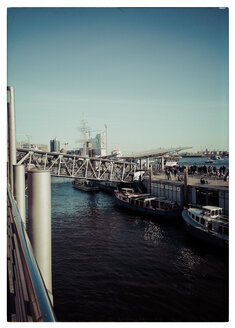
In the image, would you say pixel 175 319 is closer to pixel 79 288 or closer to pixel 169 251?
pixel 79 288

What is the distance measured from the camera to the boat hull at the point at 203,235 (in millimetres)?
11578

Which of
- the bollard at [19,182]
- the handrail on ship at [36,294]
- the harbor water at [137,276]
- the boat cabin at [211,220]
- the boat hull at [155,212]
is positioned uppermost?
the bollard at [19,182]

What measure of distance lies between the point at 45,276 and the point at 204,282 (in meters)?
7.74

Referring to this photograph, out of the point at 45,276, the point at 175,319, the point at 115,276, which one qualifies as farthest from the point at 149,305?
the point at 45,276

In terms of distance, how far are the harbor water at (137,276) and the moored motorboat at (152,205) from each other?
6.90 ft

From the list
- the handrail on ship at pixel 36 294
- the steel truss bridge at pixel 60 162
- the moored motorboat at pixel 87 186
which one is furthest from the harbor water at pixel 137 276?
the moored motorboat at pixel 87 186

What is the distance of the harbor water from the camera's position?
7.34 m

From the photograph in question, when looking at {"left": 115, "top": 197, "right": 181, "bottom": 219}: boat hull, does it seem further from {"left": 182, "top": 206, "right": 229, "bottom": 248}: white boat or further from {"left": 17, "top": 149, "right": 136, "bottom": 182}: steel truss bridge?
{"left": 17, "top": 149, "right": 136, "bottom": 182}: steel truss bridge

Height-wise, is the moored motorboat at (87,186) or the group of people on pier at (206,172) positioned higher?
the group of people on pier at (206,172)

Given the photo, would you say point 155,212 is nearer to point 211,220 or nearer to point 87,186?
point 211,220

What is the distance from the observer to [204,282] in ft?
29.1

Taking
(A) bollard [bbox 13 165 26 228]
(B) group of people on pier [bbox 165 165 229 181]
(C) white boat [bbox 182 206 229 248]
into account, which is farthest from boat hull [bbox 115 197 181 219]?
(A) bollard [bbox 13 165 26 228]

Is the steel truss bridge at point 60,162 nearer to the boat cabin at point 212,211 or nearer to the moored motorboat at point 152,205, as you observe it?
the moored motorboat at point 152,205

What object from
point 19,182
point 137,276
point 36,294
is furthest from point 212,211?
point 36,294
